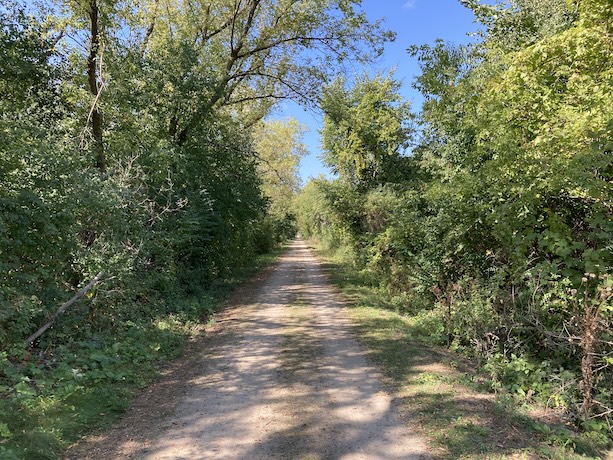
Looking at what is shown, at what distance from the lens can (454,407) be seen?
15.8 ft

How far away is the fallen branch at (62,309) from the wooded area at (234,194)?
0.16 meters

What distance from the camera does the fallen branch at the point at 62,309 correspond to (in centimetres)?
579

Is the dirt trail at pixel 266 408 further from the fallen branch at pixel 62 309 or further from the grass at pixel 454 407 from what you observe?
the fallen branch at pixel 62 309

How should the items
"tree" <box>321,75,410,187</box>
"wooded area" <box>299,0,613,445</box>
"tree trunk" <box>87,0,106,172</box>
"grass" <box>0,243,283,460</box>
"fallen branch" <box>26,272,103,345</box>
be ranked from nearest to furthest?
1. "grass" <box>0,243,283,460</box>
2. "wooded area" <box>299,0,613,445</box>
3. "fallen branch" <box>26,272,103,345</box>
4. "tree trunk" <box>87,0,106,172</box>
5. "tree" <box>321,75,410,187</box>

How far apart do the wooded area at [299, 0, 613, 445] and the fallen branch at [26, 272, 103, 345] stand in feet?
21.5

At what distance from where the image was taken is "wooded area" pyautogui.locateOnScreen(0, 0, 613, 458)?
16.3ft

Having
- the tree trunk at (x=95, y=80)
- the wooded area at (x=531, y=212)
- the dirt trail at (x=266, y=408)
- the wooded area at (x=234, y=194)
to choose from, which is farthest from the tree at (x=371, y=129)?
the dirt trail at (x=266, y=408)

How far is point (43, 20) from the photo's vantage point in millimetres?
10195

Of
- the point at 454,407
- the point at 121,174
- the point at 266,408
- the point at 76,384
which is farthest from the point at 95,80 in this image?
the point at 454,407

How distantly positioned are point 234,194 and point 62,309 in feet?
30.1

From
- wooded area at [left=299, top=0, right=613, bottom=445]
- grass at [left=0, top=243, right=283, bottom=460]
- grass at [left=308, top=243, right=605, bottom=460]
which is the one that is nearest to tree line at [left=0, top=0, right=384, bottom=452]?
grass at [left=0, top=243, right=283, bottom=460]

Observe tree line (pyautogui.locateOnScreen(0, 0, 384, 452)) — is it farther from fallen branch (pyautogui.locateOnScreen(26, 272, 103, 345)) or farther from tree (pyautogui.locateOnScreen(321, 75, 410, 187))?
tree (pyautogui.locateOnScreen(321, 75, 410, 187))

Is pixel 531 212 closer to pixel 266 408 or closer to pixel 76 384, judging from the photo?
pixel 266 408

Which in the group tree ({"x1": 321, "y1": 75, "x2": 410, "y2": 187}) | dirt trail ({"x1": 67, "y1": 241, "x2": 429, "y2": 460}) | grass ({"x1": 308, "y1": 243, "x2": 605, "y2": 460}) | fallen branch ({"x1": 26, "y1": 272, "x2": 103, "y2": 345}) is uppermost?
tree ({"x1": 321, "y1": 75, "x2": 410, "y2": 187})
